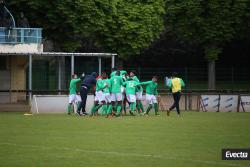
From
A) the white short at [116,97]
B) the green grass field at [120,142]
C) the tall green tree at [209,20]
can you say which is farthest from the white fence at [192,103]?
the green grass field at [120,142]

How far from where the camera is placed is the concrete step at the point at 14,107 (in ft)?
147

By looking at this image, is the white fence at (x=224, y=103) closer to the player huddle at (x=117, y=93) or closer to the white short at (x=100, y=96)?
the player huddle at (x=117, y=93)

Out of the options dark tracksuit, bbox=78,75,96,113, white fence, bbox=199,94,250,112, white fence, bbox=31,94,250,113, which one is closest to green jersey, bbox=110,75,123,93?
dark tracksuit, bbox=78,75,96,113

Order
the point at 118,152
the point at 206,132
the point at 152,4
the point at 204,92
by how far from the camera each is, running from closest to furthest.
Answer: the point at 118,152
the point at 206,132
the point at 204,92
the point at 152,4

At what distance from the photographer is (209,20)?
59312 mm

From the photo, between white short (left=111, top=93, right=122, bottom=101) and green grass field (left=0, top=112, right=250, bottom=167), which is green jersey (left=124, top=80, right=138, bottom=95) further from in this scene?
green grass field (left=0, top=112, right=250, bottom=167)

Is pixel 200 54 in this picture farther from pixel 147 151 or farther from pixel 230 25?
pixel 147 151

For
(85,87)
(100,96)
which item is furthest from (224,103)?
(100,96)

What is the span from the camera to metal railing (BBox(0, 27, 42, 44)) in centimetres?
4509

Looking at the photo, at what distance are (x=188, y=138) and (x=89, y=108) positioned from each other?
18494 mm

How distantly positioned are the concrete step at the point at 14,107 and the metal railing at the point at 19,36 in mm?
3376

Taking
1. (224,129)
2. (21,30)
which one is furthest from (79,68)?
(224,129)

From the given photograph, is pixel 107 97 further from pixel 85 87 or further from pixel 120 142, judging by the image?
pixel 120 142

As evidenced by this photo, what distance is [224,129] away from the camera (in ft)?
93.1
